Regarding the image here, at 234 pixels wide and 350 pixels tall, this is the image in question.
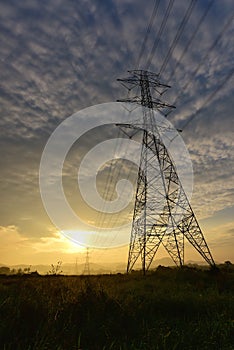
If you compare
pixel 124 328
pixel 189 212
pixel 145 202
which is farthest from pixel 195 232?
pixel 124 328

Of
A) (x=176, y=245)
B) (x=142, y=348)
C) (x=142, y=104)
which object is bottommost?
(x=142, y=348)

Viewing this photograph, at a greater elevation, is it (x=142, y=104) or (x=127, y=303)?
(x=142, y=104)

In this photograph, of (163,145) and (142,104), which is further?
(142,104)

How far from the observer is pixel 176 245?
2072 cm

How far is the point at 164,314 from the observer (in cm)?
685

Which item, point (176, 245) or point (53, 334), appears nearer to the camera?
point (53, 334)

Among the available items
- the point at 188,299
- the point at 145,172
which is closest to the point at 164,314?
the point at 188,299

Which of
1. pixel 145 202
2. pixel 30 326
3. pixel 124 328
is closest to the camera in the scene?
pixel 30 326

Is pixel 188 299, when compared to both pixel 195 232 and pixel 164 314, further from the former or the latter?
pixel 195 232

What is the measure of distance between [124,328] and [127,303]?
4.95 ft

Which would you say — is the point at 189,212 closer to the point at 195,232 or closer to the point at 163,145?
the point at 195,232

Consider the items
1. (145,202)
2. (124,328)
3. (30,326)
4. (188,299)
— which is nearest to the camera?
(30,326)

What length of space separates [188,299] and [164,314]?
73.8 inches

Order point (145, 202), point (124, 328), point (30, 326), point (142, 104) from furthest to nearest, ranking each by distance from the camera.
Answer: point (142, 104) → point (145, 202) → point (124, 328) → point (30, 326)
